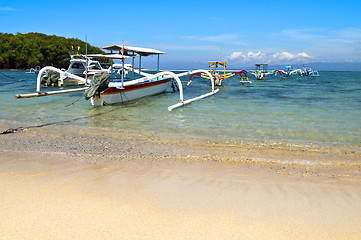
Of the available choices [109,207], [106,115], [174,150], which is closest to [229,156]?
[174,150]

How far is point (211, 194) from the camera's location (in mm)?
3436

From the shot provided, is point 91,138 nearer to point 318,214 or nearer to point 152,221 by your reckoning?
point 152,221

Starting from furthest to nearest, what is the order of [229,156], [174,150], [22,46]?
[22,46] → [174,150] → [229,156]

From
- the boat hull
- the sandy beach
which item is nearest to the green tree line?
the boat hull

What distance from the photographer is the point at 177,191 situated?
3506 mm

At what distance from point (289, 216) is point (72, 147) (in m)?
4.18

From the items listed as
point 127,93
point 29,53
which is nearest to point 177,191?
point 127,93

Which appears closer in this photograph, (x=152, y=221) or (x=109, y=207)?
(x=152, y=221)

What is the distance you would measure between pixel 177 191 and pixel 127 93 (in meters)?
10.8

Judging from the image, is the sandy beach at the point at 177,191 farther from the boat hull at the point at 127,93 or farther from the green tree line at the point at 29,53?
the green tree line at the point at 29,53

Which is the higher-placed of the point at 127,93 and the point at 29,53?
the point at 29,53

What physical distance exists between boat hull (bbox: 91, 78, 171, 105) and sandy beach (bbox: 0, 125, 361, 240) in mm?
6432

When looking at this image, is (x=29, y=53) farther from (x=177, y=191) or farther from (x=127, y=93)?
(x=177, y=191)

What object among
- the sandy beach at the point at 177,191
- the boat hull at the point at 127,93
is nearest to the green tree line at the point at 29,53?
the boat hull at the point at 127,93
